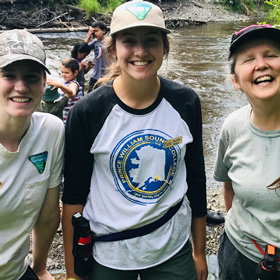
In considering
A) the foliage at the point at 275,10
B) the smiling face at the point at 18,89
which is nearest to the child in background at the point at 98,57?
the foliage at the point at 275,10

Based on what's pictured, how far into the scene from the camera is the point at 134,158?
1.92 metres

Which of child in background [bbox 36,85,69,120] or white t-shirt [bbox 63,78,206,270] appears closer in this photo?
white t-shirt [bbox 63,78,206,270]

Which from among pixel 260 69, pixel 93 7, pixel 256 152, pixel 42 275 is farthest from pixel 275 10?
pixel 93 7

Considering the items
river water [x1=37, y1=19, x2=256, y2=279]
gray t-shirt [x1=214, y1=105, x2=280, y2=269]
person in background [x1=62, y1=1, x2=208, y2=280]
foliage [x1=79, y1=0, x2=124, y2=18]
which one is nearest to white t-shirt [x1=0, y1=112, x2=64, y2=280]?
person in background [x1=62, y1=1, x2=208, y2=280]

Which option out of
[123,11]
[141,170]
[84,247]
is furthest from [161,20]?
[84,247]

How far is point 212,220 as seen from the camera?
387 centimetres

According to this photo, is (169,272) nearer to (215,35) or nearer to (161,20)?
(161,20)

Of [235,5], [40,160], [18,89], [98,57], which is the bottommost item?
[98,57]

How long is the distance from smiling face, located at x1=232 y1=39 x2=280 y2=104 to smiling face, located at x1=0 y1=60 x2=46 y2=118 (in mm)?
1163

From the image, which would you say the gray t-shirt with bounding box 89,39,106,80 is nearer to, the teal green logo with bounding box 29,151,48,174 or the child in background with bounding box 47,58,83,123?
the child in background with bounding box 47,58,83,123

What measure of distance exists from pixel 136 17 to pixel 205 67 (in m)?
11.8

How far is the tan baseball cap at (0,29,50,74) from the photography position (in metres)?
1.82

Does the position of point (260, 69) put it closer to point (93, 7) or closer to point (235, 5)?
point (93, 7)

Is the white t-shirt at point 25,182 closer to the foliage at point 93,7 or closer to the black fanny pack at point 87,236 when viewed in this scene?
the black fanny pack at point 87,236
